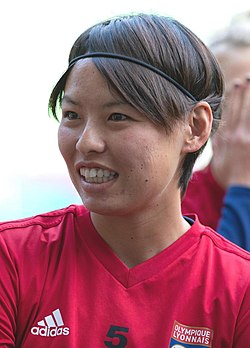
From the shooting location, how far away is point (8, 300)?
1.91 m

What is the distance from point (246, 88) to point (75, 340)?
152 cm

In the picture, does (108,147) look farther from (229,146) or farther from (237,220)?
(229,146)

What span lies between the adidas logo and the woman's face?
0.30m

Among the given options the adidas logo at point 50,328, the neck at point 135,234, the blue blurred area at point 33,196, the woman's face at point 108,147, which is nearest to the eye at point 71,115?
the woman's face at point 108,147

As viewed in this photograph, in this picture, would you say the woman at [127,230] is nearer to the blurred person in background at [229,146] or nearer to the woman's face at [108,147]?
the woman's face at [108,147]

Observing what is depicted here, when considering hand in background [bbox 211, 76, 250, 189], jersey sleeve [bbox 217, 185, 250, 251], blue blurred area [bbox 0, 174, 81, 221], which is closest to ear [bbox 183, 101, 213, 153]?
jersey sleeve [bbox 217, 185, 250, 251]

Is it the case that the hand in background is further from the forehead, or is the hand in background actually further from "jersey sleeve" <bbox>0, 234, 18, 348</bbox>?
"jersey sleeve" <bbox>0, 234, 18, 348</bbox>

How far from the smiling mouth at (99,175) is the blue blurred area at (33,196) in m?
4.13

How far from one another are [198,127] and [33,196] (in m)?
4.47

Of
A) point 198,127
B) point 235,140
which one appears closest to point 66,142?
point 198,127

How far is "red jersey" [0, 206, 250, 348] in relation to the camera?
75.4 inches

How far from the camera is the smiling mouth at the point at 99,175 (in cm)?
191

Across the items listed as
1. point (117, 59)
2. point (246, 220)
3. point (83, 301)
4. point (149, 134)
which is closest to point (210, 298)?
point (83, 301)

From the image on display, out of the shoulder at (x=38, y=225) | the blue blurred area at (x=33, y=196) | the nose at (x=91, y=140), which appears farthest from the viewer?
the blue blurred area at (x=33, y=196)
